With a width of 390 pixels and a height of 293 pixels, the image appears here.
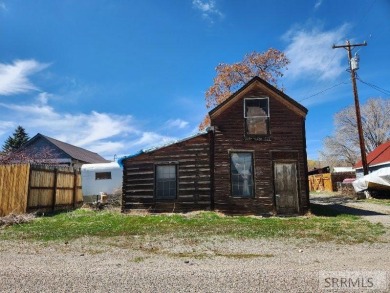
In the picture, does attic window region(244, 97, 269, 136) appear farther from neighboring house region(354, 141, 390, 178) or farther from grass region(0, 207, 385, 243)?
neighboring house region(354, 141, 390, 178)

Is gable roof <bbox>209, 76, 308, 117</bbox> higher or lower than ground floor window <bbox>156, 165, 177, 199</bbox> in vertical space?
higher

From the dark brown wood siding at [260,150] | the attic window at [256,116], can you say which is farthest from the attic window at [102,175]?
the attic window at [256,116]

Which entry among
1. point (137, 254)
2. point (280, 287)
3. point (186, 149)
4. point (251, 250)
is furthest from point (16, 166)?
point (280, 287)

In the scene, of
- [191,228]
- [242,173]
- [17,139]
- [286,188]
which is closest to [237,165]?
[242,173]

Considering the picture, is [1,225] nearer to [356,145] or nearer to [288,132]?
[288,132]

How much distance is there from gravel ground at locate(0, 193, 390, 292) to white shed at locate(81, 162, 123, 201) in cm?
1317

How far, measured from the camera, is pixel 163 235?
1069cm

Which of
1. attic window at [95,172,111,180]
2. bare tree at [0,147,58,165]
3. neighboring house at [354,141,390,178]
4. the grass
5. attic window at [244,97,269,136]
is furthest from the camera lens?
bare tree at [0,147,58,165]

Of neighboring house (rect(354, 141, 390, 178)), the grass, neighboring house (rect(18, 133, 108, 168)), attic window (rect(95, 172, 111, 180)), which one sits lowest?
the grass

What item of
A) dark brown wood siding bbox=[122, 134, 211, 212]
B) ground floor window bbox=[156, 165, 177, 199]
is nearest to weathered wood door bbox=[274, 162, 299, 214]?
dark brown wood siding bbox=[122, 134, 211, 212]

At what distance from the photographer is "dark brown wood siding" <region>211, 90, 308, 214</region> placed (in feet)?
52.4

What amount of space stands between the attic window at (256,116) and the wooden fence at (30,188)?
36.7 feet

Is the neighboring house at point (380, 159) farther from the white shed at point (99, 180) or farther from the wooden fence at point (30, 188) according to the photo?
→ the wooden fence at point (30, 188)

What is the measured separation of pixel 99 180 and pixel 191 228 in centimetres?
1302
